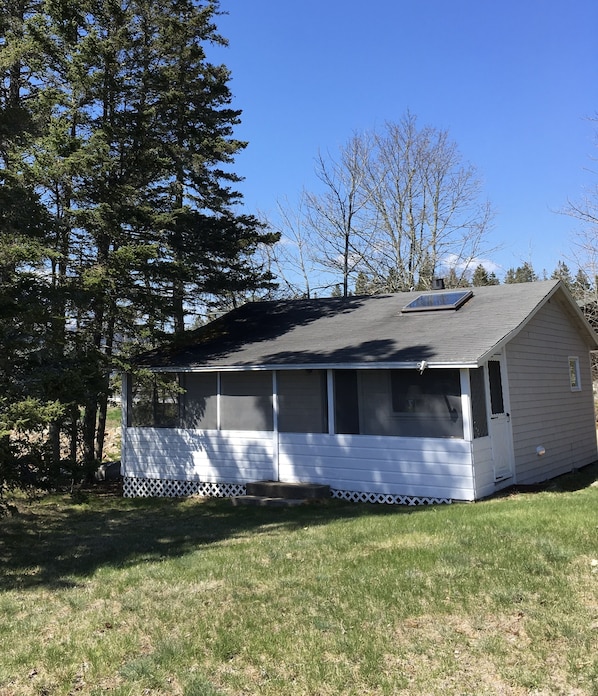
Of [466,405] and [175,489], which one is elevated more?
[466,405]

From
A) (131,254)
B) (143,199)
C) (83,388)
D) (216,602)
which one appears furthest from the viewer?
(143,199)

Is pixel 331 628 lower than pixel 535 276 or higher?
lower

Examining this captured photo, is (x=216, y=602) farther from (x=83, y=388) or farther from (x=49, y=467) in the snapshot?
(x=83, y=388)

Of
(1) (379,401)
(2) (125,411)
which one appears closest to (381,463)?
(1) (379,401)

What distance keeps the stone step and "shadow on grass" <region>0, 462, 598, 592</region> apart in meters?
0.29

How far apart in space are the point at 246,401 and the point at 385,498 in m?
3.70

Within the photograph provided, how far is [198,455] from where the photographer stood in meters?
12.6

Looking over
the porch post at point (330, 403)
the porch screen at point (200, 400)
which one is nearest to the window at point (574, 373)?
the porch post at point (330, 403)

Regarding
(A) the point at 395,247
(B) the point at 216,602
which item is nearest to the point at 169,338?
(B) the point at 216,602

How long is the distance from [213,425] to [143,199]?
7270 millimetres

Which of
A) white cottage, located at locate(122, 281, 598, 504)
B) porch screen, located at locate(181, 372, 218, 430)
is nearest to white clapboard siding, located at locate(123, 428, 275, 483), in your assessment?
white cottage, located at locate(122, 281, 598, 504)

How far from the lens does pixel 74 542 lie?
27.2 feet

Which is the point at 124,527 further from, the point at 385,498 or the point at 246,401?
the point at 385,498

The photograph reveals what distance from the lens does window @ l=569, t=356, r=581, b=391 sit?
46.8 ft
